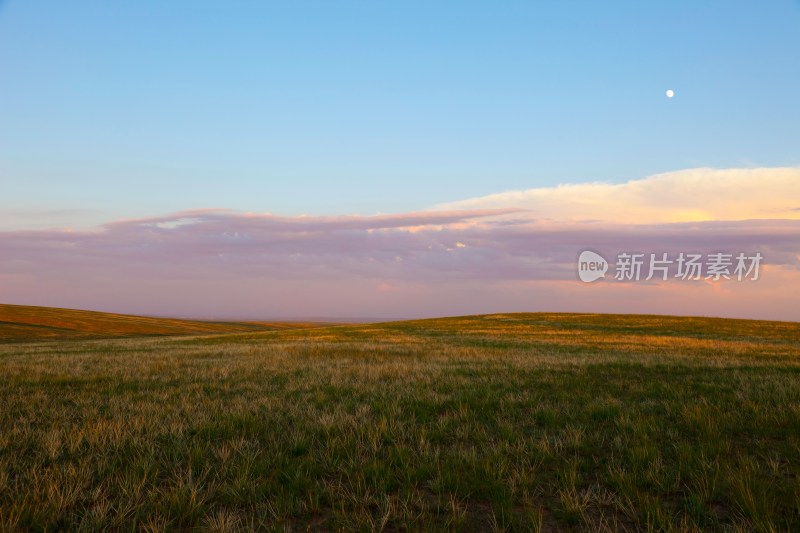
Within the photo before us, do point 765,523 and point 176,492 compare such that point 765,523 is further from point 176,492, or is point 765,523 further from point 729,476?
point 176,492

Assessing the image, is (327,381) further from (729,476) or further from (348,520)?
(729,476)

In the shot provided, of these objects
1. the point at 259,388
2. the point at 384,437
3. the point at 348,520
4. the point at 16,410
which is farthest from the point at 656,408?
the point at 16,410

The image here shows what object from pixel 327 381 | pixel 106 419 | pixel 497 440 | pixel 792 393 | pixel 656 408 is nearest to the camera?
pixel 497 440

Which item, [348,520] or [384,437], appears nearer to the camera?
[348,520]

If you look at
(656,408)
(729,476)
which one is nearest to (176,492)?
(729,476)

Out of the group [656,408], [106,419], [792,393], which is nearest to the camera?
[106,419]

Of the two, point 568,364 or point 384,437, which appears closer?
point 384,437

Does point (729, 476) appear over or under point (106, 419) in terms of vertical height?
over

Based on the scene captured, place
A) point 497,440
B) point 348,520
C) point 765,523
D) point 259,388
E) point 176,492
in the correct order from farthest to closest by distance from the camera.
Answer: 1. point 259,388
2. point 497,440
3. point 176,492
4. point 348,520
5. point 765,523

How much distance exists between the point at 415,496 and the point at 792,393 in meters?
9.79

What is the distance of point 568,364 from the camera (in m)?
16.1

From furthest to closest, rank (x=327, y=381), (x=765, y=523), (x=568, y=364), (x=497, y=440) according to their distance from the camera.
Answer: (x=568, y=364), (x=327, y=381), (x=497, y=440), (x=765, y=523)

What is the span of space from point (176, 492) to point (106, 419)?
4.37m

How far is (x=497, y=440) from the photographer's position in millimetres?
6711
